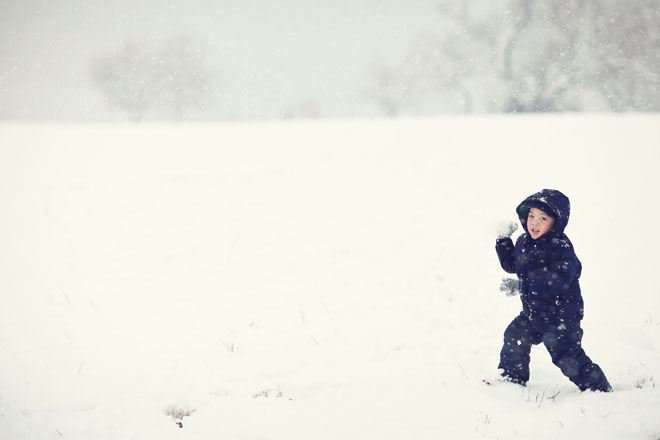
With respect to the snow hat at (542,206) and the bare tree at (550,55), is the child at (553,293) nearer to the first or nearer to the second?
the snow hat at (542,206)

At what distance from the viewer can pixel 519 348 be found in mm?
3404

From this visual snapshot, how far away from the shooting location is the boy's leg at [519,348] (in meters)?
3.36

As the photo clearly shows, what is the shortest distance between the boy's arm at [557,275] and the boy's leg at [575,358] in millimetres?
284

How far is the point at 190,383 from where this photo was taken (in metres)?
3.64

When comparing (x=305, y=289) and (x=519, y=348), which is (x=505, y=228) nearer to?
(x=519, y=348)

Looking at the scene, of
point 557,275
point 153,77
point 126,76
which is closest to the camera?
point 557,275

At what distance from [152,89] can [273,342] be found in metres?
39.3

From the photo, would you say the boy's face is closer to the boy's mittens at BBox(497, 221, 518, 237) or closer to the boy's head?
the boy's head

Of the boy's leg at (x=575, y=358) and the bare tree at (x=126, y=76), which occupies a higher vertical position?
the bare tree at (x=126, y=76)

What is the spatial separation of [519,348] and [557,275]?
2.44 ft

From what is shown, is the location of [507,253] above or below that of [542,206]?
below

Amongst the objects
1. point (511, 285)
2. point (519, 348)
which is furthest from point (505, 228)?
point (519, 348)

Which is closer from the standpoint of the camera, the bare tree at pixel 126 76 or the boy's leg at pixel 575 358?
the boy's leg at pixel 575 358

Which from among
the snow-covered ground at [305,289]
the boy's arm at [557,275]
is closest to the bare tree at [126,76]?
the snow-covered ground at [305,289]
